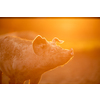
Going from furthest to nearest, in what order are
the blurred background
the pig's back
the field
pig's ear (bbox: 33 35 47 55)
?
1. the field
2. the blurred background
3. the pig's back
4. pig's ear (bbox: 33 35 47 55)

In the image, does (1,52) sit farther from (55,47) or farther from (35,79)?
(55,47)

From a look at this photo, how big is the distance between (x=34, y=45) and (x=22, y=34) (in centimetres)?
115

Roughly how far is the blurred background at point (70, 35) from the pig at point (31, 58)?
1.68 ft

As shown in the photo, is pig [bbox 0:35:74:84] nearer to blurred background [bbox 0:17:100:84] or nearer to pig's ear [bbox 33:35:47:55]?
pig's ear [bbox 33:35:47:55]

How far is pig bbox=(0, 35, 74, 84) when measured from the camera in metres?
1.79

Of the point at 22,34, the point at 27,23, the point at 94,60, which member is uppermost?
the point at 27,23

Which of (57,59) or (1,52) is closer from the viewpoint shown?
(57,59)

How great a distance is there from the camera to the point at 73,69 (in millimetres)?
4676

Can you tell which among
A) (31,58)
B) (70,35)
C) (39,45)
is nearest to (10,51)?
(31,58)

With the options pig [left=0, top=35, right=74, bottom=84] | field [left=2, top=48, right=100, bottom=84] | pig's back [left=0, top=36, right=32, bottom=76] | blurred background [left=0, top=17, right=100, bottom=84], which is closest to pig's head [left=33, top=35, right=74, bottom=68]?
pig [left=0, top=35, right=74, bottom=84]

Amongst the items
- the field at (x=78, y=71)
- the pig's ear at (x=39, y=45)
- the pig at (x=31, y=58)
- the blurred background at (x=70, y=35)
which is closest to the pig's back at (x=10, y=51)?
the pig at (x=31, y=58)

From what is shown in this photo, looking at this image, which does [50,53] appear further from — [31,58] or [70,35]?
[70,35]

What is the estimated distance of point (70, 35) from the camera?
11.6 ft
